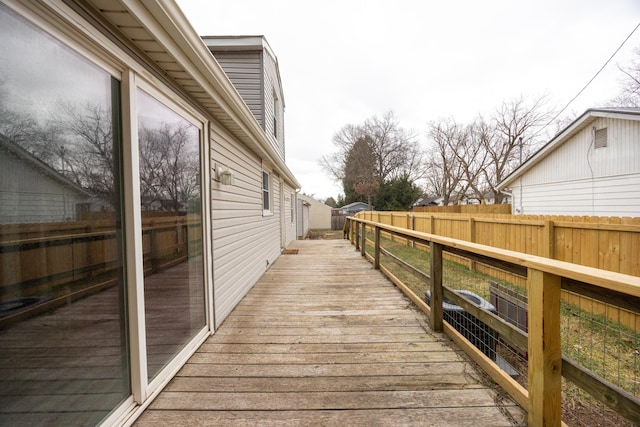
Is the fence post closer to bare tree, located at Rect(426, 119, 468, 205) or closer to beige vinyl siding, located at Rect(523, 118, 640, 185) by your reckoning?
beige vinyl siding, located at Rect(523, 118, 640, 185)

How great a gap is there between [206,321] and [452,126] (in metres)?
25.2

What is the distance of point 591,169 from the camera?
7855 millimetres

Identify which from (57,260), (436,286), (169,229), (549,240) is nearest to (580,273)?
(436,286)

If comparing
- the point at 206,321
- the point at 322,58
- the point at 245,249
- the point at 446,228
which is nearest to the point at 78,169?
the point at 206,321

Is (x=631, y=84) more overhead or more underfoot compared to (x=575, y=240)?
more overhead

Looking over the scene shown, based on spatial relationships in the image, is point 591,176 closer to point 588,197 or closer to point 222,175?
point 588,197

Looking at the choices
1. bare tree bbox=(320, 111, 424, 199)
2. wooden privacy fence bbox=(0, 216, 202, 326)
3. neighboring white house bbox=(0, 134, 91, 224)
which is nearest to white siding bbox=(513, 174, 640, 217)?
wooden privacy fence bbox=(0, 216, 202, 326)

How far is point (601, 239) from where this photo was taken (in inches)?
135

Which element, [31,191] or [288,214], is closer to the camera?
[31,191]

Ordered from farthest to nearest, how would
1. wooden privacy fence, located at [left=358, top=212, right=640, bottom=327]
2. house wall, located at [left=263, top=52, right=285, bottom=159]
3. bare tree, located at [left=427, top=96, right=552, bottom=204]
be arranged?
bare tree, located at [left=427, top=96, right=552, bottom=204] < house wall, located at [left=263, top=52, right=285, bottom=159] < wooden privacy fence, located at [left=358, top=212, right=640, bottom=327]

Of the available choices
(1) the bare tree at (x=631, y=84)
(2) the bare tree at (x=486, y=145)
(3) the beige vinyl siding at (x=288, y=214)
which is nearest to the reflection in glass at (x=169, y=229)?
(3) the beige vinyl siding at (x=288, y=214)

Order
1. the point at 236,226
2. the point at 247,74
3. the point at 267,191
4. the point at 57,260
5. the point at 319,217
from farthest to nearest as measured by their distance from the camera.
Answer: the point at 319,217 → the point at 267,191 → the point at 247,74 → the point at 236,226 → the point at 57,260

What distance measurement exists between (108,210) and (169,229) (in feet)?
1.88

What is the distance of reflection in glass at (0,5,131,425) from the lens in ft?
3.33
